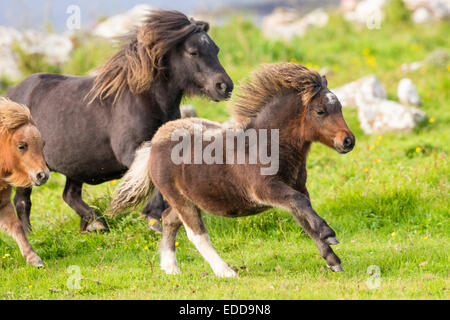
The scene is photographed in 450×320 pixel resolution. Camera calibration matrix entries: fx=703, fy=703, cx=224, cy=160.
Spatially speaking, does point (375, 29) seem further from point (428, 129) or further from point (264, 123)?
point (264, 123)

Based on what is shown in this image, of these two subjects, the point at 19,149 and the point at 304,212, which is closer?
the point at 304,212

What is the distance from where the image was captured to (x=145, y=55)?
25.6 feet

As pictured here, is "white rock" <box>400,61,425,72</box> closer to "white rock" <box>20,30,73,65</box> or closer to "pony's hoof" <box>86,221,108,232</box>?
"white rock" <box>20,30,73,65</box>

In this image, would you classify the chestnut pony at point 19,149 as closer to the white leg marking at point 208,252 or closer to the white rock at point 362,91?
the white leg marking at point 208,252

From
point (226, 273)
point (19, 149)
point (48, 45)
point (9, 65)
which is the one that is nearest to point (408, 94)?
point (226, 273)

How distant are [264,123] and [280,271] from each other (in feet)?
4.57

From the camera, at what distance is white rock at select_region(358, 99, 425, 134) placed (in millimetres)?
11141

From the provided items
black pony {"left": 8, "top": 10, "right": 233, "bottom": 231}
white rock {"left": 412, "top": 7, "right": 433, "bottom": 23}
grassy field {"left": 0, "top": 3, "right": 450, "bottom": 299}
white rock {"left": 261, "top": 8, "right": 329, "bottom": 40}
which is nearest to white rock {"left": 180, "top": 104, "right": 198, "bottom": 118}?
grassy field {"left": 0, "top": 3, "right": 450, "bottom": 299}

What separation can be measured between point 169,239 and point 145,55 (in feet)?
7.14

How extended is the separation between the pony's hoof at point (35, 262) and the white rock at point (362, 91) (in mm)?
6617

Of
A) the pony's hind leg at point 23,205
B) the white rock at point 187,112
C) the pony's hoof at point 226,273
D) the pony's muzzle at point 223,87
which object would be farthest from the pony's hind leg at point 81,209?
the white rock at point 187,112

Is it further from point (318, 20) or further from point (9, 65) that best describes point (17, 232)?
point (318, 20)

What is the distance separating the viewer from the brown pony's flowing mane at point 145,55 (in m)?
7.75
